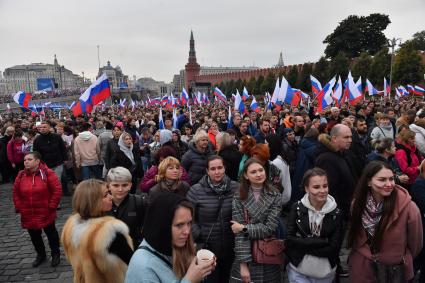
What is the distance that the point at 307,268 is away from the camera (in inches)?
118

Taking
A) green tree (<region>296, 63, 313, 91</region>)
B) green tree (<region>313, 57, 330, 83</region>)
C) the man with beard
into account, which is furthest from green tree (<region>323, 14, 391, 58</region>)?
the man with beard

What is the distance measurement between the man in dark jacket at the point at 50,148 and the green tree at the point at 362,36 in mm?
59787

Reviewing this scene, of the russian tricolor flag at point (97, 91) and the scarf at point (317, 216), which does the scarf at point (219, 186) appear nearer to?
the scarf at point (317, 216)

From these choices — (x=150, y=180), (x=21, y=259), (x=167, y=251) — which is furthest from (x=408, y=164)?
(x=21, y=259)

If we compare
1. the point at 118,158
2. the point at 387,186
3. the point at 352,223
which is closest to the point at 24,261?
the point at 118,158

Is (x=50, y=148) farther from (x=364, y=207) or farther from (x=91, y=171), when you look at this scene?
(x=364, y=207)

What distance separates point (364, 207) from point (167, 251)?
1.97 meters

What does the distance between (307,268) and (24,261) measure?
174 inches

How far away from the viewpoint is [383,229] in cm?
285

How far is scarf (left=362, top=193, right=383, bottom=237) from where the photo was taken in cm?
295

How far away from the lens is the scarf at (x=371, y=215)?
295 cm

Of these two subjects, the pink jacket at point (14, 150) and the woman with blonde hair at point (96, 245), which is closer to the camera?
the woman with blonde hair at point (96, 245)

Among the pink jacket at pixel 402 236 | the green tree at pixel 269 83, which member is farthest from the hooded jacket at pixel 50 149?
A: the green tree at pixel 269 83

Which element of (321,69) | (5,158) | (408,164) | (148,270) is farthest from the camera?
(321,69)
